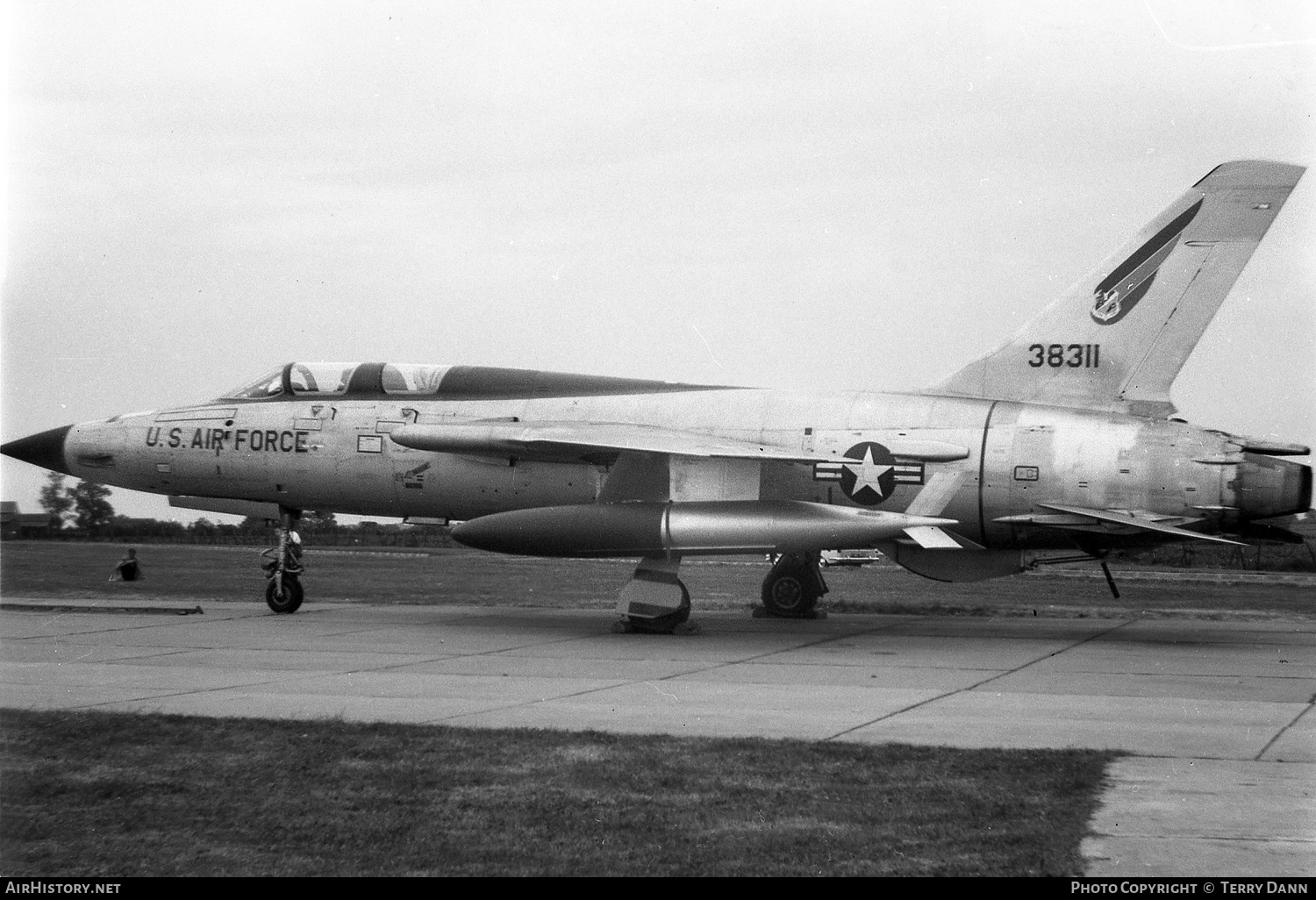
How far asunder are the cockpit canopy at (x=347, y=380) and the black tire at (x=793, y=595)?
5.29 metres

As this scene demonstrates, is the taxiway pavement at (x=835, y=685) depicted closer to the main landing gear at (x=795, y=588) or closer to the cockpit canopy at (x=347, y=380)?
the main landing gear at (x=795, y=588)

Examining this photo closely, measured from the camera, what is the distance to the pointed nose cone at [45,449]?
19.0 m

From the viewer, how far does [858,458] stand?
15.8 m

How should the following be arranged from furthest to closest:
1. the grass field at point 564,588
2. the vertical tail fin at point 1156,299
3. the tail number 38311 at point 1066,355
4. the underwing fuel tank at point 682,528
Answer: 1. the grass field at point 564,588
2. the tail number 38311 at point 1066,355
3. the vertical tail fin at point 1156,299
4. the underwing fuel tank at point 682,528

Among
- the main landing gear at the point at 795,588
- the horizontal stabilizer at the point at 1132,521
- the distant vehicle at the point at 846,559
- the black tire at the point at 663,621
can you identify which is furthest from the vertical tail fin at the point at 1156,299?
the distant vehicle at the point at 846,559

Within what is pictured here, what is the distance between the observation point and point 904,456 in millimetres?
15641

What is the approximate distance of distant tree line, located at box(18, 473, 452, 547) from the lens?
39.6 m

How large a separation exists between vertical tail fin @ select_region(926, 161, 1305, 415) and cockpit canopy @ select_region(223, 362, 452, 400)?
7.72 m

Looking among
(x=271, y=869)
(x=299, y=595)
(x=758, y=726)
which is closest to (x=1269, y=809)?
(x=758, y=726)

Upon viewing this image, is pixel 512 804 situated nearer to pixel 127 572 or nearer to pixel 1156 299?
pixel 1156 299

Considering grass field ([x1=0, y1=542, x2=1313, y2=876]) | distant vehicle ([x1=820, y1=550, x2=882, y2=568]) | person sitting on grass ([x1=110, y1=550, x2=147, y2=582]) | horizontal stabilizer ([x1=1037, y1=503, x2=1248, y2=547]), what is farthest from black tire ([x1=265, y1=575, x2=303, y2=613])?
distant vehicle ([x1=820, y1=550, x2=882, y2=568])

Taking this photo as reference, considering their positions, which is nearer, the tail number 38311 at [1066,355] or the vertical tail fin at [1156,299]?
the vertical tail fin at [1156,299]

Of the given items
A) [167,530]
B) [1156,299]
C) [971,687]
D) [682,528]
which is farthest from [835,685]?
[167,530]
